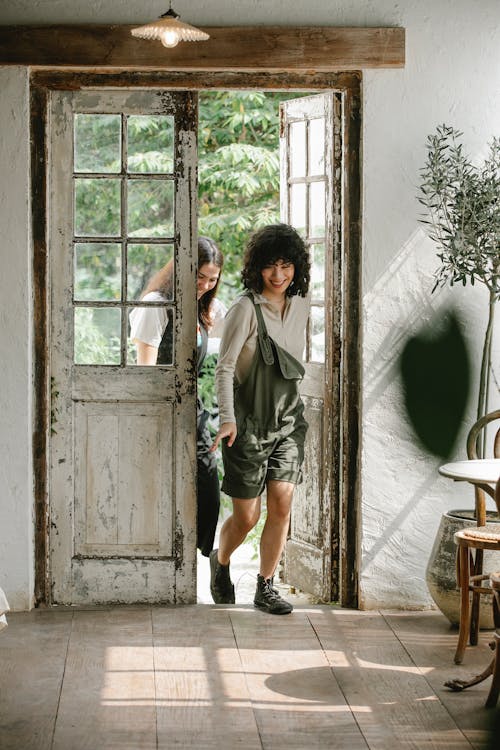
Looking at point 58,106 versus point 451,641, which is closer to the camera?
point 451,641

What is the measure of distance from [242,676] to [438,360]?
177 cm

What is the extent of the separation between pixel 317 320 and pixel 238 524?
1.13 meters

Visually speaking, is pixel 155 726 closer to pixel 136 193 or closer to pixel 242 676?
pixel 242 676

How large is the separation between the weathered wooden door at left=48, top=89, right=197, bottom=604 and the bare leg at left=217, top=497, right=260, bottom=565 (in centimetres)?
16

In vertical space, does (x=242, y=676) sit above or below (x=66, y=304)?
below

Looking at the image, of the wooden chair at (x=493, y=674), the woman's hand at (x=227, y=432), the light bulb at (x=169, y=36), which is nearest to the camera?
the wooden chair at (x=493, y=674)

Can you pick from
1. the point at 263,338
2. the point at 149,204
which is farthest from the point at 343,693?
the point at 149,204

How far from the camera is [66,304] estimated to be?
185 inches

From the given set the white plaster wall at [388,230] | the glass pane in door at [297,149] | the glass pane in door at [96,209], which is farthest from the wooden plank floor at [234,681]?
the glass pane in door at [297,149]

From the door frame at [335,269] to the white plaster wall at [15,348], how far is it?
6 centimetres

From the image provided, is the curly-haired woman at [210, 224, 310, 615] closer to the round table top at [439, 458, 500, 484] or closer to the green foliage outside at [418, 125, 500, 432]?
the green foliage outside at [418, 125, 500, 432]

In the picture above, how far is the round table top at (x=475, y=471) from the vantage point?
12.6 ft

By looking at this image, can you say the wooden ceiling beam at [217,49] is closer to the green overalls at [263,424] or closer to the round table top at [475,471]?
the green overalls at [263,424]

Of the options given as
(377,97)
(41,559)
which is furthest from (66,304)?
(377,97)
